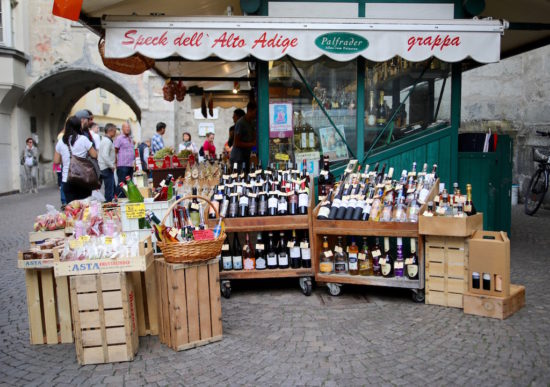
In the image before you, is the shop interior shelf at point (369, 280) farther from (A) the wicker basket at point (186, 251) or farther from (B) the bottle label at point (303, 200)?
(A) the wicker basket at point (186, 251)

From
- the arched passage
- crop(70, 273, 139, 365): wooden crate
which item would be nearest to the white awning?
crop(70, 273, 139, 365): wooden crate

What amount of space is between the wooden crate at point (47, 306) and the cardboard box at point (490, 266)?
349 cm

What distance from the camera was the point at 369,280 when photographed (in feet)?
16.3

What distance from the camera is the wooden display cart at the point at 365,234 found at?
4.85 m

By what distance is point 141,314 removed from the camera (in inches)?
167

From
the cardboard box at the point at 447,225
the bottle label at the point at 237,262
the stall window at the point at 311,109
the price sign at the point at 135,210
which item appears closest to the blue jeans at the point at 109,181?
the stall window at the point at 311,109

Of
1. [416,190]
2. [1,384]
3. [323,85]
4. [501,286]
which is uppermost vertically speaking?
[323,85]

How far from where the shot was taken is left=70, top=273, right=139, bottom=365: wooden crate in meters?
3.71

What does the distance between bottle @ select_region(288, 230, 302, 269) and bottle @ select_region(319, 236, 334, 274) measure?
22 cm

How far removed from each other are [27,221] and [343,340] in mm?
8592

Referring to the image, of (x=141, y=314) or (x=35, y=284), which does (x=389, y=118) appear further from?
(x=35, y=284)

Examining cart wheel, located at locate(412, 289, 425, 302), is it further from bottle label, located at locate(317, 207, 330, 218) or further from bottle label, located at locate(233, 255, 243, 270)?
bottle label, located at locate(233, 255, 243, 270)

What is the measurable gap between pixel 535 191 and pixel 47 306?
9.43m

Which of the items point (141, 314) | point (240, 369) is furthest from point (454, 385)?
point (141, 314)
